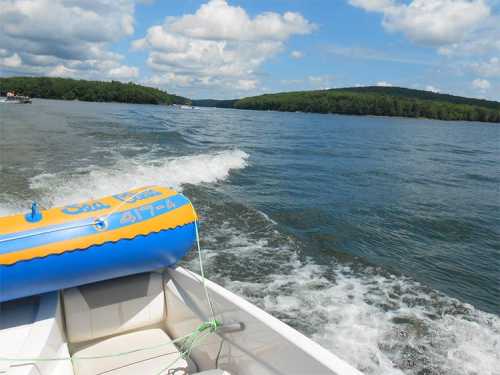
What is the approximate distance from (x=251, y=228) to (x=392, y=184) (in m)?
6.79

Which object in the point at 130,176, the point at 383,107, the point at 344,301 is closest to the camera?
the point at 344,301

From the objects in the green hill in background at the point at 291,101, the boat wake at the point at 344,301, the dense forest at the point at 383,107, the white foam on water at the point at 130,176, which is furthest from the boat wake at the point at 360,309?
the dense forest at the point at 383,107

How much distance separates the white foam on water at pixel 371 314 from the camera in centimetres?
401

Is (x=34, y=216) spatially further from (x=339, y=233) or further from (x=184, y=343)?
(x=339, y=233)

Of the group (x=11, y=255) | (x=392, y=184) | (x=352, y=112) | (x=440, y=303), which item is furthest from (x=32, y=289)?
(x=352, y=112)

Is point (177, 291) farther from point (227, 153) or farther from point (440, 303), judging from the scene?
point (227, 153)

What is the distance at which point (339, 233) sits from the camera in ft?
25.0

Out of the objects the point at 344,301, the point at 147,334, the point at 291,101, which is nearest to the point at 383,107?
the point at 291,101

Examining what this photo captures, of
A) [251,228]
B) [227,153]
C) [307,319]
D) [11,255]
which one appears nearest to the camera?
[11,255]

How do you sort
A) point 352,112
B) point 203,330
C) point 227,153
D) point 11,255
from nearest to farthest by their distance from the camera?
point 11,255, point 203,330, point 227,153, point 352,112

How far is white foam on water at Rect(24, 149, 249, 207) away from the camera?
853 cm

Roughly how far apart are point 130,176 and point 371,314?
291 inches

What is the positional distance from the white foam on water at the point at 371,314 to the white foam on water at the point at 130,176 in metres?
3.78

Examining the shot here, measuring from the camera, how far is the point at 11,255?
8.13 ft
